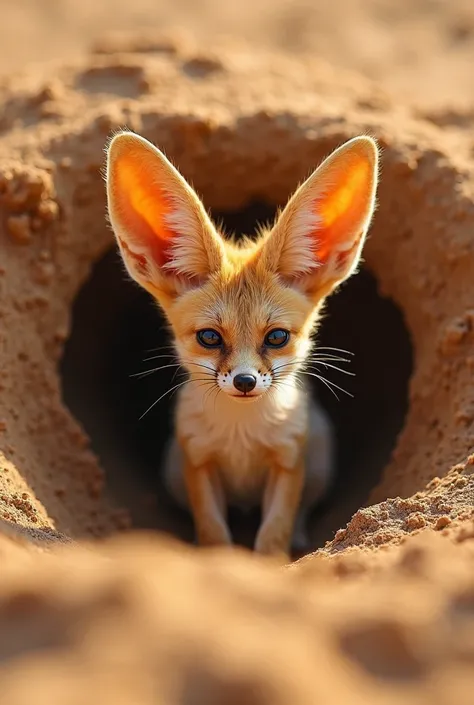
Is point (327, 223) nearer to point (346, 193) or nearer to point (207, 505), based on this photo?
point (346, 193)

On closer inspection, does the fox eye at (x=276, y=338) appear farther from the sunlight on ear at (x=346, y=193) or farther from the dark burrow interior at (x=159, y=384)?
the dark burrow interior at (x=159, y=384)

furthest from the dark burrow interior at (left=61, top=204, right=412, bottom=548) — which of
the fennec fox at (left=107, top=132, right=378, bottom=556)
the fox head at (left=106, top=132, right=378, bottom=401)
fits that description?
the fox head at (left=106, top=132, right=378, bottom=401)

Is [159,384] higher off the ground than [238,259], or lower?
higher

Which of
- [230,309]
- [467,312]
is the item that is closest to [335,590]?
[230,309]

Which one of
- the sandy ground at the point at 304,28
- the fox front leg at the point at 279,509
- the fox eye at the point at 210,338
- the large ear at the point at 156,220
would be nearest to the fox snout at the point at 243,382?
the fox eye at the point at 210,338

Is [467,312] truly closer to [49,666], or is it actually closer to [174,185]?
[174,185]

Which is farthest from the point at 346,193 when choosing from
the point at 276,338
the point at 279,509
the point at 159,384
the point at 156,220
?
the point at 159,384
